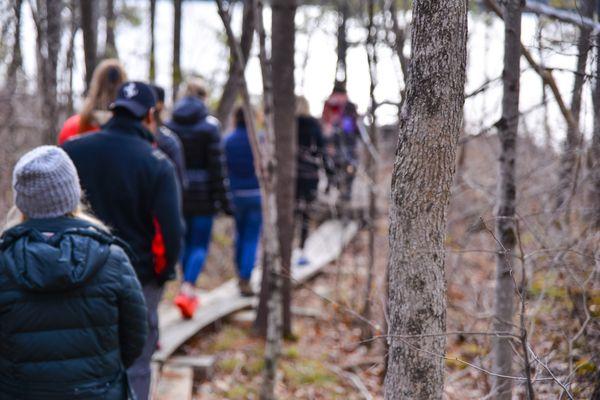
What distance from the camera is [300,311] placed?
792 cm

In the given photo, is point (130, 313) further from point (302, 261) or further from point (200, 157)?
point (302, 261)

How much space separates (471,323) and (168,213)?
7.88ft

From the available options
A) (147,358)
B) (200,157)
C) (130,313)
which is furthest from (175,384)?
(130,313)

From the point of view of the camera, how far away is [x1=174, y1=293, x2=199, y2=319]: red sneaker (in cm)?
626

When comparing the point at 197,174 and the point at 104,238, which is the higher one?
the point at 197,174

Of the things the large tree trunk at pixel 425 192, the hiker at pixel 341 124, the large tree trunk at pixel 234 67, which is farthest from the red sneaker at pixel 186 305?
the large tree trunk at pixel 425 192

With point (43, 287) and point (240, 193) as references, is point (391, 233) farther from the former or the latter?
point (240, 193)

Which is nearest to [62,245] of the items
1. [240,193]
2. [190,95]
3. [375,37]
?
[190,95]

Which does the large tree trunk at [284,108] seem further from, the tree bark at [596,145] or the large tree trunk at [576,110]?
the tree bark at [596,145]

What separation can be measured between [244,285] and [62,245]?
5111 mm

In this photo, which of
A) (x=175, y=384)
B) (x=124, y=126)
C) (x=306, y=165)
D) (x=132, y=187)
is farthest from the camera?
(x=306, y=165)

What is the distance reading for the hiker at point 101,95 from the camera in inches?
172

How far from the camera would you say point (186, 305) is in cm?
627

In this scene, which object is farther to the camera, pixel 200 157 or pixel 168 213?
pixel 200 157
